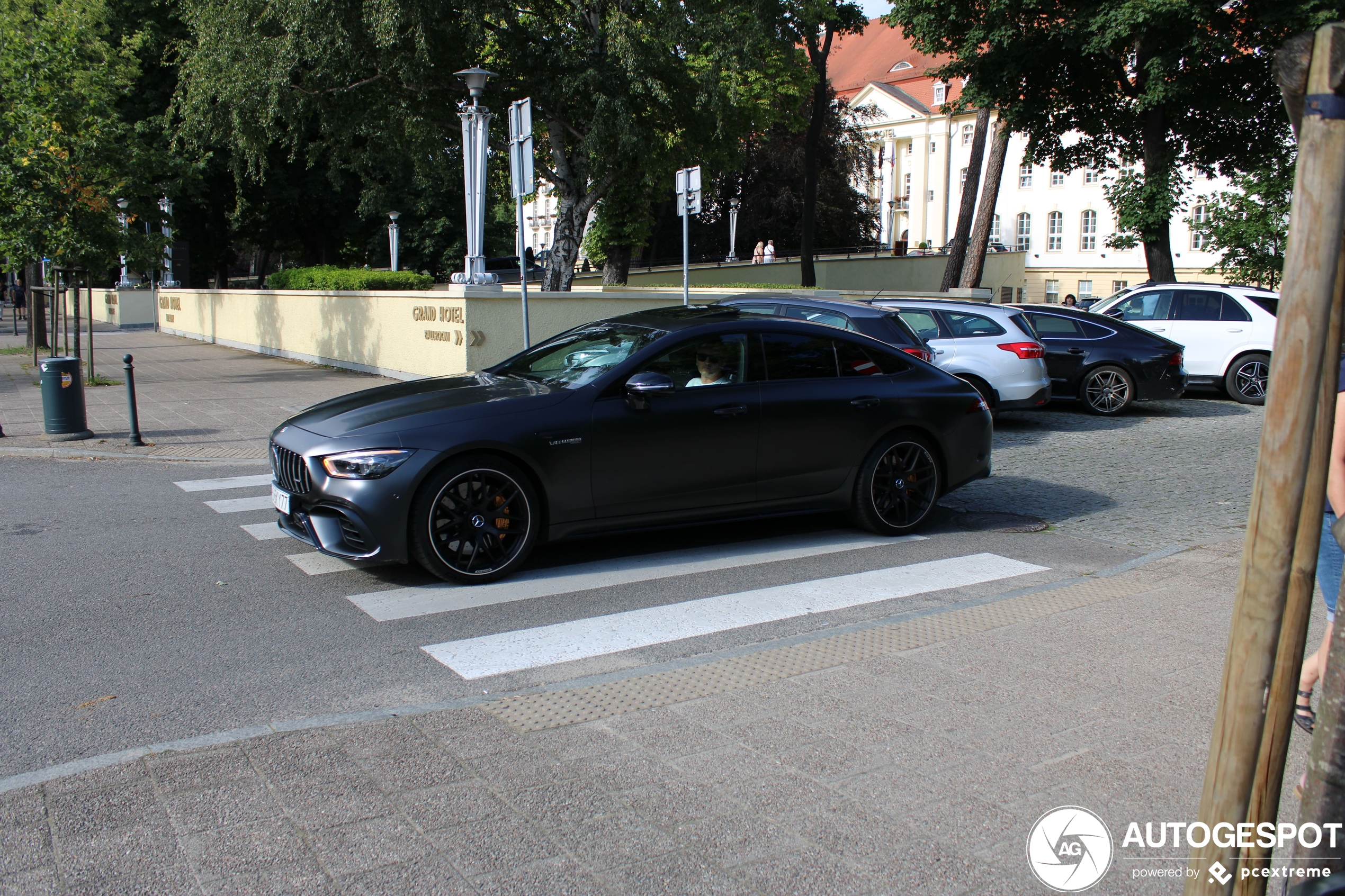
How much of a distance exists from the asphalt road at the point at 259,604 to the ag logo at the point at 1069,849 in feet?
6.69

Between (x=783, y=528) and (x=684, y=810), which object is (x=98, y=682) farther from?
(x=783, y=528)

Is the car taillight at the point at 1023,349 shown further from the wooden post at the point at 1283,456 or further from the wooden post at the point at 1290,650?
the wooden post at the point at 1283,456

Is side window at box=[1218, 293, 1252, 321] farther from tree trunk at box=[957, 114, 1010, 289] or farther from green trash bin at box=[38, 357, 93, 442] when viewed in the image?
green trash bin at box=[38, 357, 93, 442]

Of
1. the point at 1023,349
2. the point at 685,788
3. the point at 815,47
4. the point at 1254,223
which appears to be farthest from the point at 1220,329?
the point at 815,47

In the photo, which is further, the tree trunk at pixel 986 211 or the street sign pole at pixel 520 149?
the tree trunk at pixel 986 211

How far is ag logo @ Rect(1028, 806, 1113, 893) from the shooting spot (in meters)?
3.11

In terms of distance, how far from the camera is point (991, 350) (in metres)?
12.7

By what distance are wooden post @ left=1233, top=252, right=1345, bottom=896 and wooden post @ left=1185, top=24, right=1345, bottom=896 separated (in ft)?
0.12

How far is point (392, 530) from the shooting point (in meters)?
5.88

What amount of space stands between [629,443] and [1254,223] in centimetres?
2269

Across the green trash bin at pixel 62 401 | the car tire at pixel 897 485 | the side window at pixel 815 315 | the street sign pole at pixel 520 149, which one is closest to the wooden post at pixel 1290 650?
the car tire at pixel 897 485

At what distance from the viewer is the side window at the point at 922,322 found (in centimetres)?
1320

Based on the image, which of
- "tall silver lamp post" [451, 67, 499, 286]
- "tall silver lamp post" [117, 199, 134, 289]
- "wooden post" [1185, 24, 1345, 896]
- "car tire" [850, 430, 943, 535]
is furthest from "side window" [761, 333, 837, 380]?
"tall silver lamp post" [117, 199, 134, 289]

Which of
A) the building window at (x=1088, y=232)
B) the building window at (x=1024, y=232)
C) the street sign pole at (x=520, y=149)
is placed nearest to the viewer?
the street sign pole at (x=520, y=149)
